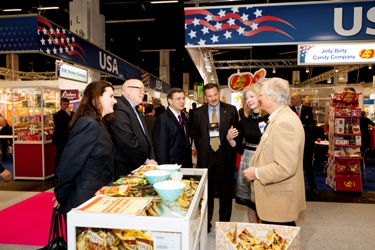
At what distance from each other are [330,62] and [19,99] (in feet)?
21.2

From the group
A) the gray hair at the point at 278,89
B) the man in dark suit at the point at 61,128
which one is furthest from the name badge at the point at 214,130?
the man in dark suit at the point at 61,128

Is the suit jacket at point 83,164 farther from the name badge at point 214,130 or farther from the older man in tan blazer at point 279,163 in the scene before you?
the name badge at point 214,130

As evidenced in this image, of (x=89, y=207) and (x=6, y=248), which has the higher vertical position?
(x=89, y=207)

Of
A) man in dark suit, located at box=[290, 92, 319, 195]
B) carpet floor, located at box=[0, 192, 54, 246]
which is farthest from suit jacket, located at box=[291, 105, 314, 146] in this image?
carpet floor, located at box=[0, 192, 54, 246]

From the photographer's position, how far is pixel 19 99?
6719 mm

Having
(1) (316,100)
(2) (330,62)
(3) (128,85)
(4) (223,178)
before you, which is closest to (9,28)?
(3) (128,85)

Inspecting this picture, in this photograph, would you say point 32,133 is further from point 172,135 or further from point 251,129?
point 251,129

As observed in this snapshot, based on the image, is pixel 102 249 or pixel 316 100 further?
pixel 316 100

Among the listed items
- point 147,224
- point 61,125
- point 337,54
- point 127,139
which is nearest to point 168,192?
point 147,224

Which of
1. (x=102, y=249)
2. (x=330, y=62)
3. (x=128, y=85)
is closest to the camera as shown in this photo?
(x=102, y=249)

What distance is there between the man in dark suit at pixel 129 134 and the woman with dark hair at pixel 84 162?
57 centimetres

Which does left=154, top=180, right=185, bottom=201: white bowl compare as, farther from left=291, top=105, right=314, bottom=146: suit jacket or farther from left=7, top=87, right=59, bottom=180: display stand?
left=7, top=87, right=59, bottom=180: display stand

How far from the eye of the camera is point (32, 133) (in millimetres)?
6621

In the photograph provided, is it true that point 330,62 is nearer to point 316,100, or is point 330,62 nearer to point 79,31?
point 79,31
